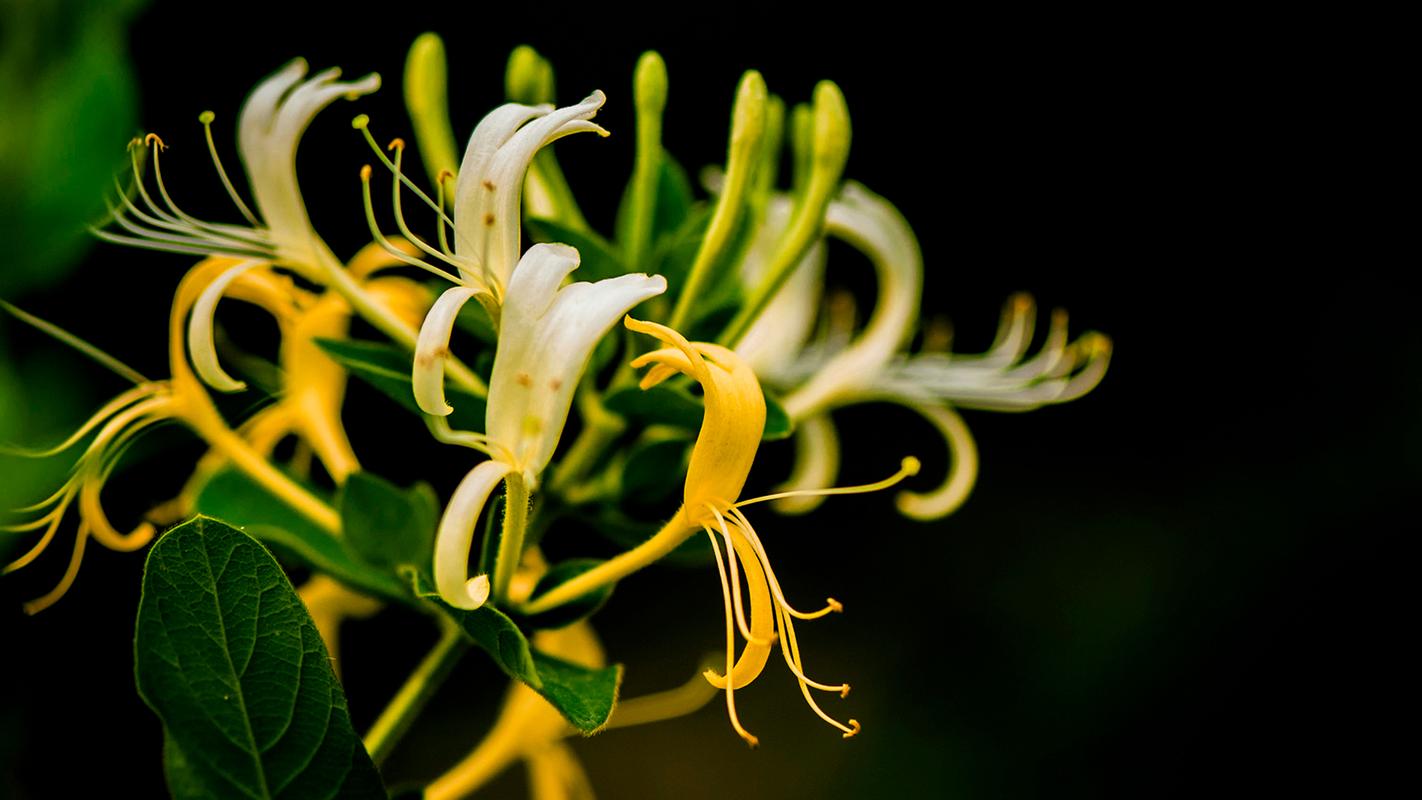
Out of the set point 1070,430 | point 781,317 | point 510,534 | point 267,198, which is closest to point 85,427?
point 267,198

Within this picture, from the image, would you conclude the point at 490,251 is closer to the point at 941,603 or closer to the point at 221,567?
the point at 221,567

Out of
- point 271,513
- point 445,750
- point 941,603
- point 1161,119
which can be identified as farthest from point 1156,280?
point 271,513

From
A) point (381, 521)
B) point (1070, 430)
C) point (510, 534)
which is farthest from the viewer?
point (1070, 430)

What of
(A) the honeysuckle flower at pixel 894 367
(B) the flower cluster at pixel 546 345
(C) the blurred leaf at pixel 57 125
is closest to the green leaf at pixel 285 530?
(B) the flower cluster at pixel 546 345

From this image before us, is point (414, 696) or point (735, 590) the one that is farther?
point (414, 696)

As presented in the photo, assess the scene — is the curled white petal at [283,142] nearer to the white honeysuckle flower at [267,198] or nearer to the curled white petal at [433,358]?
the white honeysuckle flower at [267,198]

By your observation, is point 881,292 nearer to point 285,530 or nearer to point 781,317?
point 781,317

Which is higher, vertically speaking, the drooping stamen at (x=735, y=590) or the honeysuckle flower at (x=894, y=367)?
the honeysuckle flower at (x=894, y=367)
